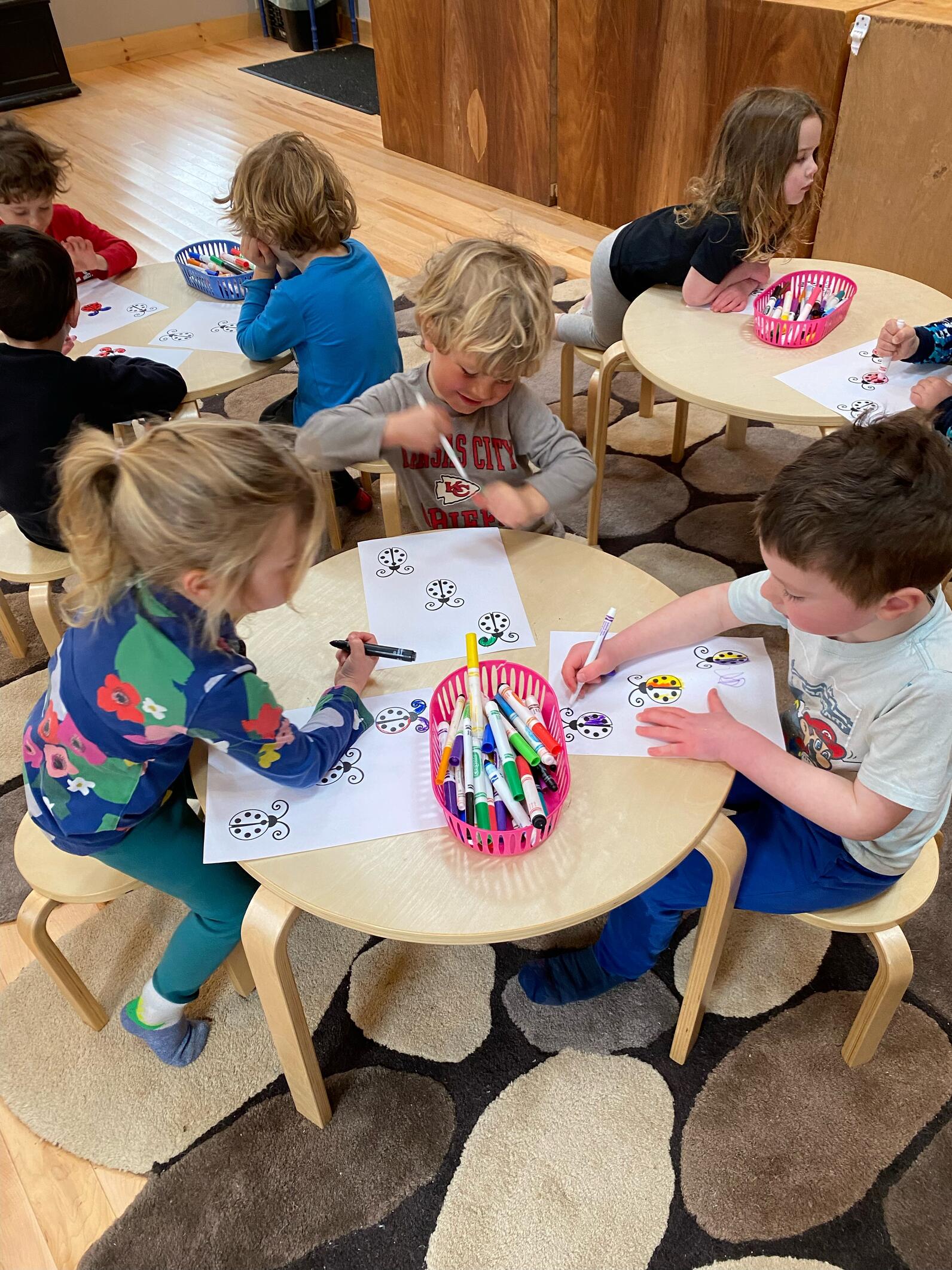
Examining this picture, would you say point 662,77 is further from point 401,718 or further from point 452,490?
point 401,718

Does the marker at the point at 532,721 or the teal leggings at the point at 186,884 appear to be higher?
the marker at the point at 532,721

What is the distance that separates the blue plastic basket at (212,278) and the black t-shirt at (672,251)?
2.86 ft

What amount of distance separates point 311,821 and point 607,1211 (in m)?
0.70

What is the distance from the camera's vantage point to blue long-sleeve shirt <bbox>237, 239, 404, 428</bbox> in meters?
1.86

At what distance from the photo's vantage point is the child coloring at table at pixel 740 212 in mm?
1796

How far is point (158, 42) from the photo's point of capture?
6.21 m

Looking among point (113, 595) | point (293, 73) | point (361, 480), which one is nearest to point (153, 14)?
point (293, 73)

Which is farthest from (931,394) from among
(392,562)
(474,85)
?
(474,85)

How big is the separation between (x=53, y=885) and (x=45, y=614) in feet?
1.99

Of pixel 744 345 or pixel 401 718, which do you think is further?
pixel 744 345

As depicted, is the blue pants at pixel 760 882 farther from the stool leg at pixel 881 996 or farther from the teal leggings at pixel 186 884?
the teal leggings at pixel 186 884

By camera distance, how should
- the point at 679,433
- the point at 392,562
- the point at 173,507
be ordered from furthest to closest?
the point at 679,433
the point at 392,562
the point at 173,507

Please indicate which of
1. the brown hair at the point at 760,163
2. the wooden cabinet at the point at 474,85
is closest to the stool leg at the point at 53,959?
the brown hair at the point at 760,163

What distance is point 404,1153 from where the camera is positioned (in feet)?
4.16
